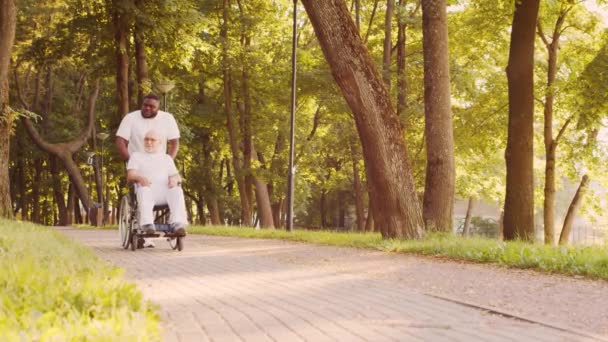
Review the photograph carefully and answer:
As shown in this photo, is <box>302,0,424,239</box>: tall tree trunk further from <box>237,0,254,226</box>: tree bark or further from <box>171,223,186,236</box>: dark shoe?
<box>237,0,254,226</box>: tree bark

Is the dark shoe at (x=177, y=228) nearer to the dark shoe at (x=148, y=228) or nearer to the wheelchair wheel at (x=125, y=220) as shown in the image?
the dark shoe at (x=148, y=228)

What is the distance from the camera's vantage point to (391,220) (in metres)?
12.9

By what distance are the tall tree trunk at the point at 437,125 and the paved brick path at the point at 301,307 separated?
16.6 ft

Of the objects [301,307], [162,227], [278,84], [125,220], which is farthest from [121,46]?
[301,307]

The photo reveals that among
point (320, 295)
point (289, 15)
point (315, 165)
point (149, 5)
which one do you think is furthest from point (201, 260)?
point (315, 165)

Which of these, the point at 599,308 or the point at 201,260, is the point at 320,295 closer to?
the point at 599,308

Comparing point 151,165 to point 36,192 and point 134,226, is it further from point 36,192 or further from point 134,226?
point 36,192

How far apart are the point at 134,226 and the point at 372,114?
174 inches

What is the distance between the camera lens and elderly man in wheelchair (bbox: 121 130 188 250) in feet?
35.3

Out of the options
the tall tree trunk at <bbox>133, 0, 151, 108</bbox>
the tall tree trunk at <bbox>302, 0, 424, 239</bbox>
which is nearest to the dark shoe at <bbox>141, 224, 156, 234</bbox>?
the tall tree trunk at <bbox>302, 0, 424, 239</bbox>

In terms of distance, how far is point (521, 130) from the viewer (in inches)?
585

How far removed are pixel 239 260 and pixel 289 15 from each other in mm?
24824

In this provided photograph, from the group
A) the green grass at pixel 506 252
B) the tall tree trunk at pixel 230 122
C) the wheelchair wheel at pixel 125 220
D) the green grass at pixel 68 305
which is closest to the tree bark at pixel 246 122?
the tall tree trunk at pixel 230 122

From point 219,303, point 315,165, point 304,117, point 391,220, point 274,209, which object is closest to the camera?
point 219,303
